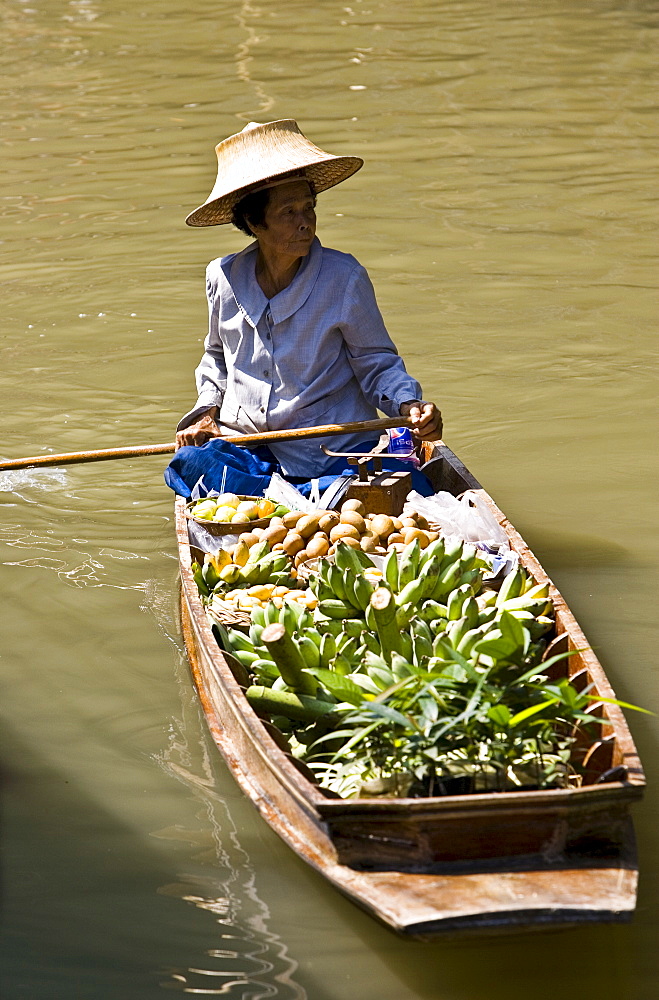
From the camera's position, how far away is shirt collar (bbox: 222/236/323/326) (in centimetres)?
398

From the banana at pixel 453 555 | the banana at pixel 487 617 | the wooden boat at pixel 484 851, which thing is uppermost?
the banana at pixel 453 555

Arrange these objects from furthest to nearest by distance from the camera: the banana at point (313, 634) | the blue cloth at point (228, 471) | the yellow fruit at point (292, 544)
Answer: the blue cloth at point (228, 471) < the yellow fruit at point (292, 544) < the banana at point (313, 634)

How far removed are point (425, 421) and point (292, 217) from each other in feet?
2.65

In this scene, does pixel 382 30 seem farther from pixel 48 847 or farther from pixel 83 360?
pixel 48 847

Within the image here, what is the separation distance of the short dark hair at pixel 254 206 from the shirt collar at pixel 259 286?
0.17 m

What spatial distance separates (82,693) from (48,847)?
76cm

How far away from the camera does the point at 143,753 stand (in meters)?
3.50

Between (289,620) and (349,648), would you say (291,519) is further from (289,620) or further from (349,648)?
(349,648)

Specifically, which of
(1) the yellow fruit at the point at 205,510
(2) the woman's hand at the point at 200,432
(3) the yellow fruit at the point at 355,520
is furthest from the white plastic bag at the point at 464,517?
(2) the woman's hand at the point at 200,432

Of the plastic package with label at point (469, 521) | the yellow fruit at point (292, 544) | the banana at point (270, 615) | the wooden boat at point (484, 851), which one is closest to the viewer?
the wooden boat at point (484, 851)

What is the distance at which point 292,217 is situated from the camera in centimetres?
381

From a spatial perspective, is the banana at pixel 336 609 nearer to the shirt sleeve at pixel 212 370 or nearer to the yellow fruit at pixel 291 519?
the yellow fruit at pixel 291 519

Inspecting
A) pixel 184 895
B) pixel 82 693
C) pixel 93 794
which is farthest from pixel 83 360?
pixel 184 895

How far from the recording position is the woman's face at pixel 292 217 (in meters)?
3.80
